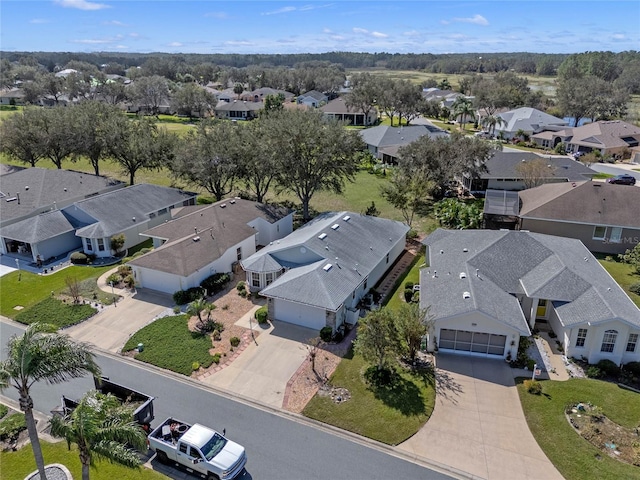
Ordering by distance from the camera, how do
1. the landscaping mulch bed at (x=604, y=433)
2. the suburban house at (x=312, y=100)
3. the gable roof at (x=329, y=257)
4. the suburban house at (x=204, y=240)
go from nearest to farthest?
the landscaping mulch bed at (x=604, y=433) → the gable roof at (x=329, y=257) → the suburban house at (x=204, y=240) → the suburban house at (x=312, y=100)

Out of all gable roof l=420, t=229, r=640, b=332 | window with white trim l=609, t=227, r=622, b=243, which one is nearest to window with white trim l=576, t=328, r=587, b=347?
gable roof l=420, t=229, r=640, b=332

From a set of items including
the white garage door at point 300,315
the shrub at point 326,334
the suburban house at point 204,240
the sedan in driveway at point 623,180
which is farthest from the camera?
the sedan in driveway at point 623,180

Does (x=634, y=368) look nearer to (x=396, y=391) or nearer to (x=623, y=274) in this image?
(x=396, y=391)

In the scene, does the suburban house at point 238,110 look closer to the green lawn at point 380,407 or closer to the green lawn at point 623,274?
the green lawn at point 623,274

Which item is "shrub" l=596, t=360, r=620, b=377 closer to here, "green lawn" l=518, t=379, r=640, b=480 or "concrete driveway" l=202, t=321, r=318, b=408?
"green lawn" l=518, t=379, r=640, b=480

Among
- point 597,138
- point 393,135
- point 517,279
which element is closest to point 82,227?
point 517,279

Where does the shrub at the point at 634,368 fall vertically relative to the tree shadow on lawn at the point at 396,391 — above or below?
above

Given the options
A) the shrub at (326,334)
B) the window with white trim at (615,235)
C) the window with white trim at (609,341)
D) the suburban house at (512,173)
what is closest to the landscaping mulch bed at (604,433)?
the window with white trim at (609,341)
